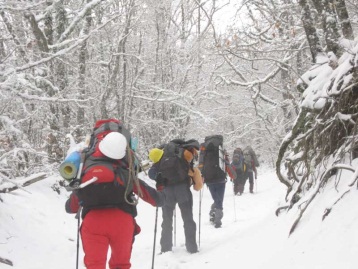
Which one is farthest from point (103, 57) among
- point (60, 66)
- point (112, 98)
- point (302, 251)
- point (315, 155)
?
point (302, 251)

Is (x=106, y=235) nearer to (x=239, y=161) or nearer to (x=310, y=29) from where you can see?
(x=310, y=29)

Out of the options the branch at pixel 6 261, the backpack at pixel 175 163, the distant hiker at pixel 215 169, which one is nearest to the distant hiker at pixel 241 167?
the distant hiker at pixel 215 169

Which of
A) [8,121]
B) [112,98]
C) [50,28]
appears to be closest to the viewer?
[8,121]

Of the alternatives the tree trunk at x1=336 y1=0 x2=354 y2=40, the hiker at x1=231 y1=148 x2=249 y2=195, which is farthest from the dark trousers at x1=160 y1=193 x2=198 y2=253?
the hiker at x1=231 y1=148 x2=249 y2=195

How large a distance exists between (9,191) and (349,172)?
5219mm

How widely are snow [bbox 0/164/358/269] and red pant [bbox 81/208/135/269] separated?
3.92ft

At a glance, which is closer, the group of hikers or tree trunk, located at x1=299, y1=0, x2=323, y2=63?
the group of hikers

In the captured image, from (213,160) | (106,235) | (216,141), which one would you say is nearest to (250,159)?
(216,141)

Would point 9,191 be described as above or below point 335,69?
below

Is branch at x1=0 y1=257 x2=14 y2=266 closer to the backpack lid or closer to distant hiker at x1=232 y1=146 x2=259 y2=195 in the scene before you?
the backpack lid

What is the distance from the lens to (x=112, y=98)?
46.5 ft

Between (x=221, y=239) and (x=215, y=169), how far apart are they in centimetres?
165

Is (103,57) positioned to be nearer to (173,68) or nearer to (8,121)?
(173,68)

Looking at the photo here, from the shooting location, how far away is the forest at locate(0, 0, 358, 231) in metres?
4.55
